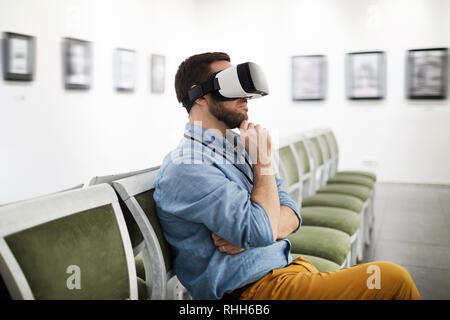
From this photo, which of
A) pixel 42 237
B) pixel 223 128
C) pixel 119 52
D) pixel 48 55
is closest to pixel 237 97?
pixel 223 128

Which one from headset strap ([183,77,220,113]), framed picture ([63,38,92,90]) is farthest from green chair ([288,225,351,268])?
framed picture ([63,38,92,90])

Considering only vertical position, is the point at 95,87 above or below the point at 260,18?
below

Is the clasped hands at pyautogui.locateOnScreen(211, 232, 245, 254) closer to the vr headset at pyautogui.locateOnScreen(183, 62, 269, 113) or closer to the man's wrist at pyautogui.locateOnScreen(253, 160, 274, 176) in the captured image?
the man's wrist at pyautogui.locateOnScreen(253, 160, 274, 176)

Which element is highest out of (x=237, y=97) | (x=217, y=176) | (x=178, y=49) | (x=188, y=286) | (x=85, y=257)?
(x=178, y=49)

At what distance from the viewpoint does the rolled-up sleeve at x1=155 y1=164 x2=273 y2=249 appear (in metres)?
1.26

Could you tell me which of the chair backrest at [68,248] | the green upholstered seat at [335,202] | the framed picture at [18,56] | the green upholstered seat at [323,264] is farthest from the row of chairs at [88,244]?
the framed picture at [18,56]

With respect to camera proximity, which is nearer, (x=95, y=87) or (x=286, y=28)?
(x=95, y=87)

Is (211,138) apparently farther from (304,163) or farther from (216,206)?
(304,163)

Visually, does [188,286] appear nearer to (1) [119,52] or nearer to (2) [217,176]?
(2) [217,176]

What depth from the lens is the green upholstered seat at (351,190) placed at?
366 cm

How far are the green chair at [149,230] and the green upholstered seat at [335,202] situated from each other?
6.73 ft

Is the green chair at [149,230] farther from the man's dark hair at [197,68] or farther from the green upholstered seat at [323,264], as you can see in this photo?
the green upholstered seat at [323,264]

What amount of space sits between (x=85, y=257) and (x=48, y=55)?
396 centimetres

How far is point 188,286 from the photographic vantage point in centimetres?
141
